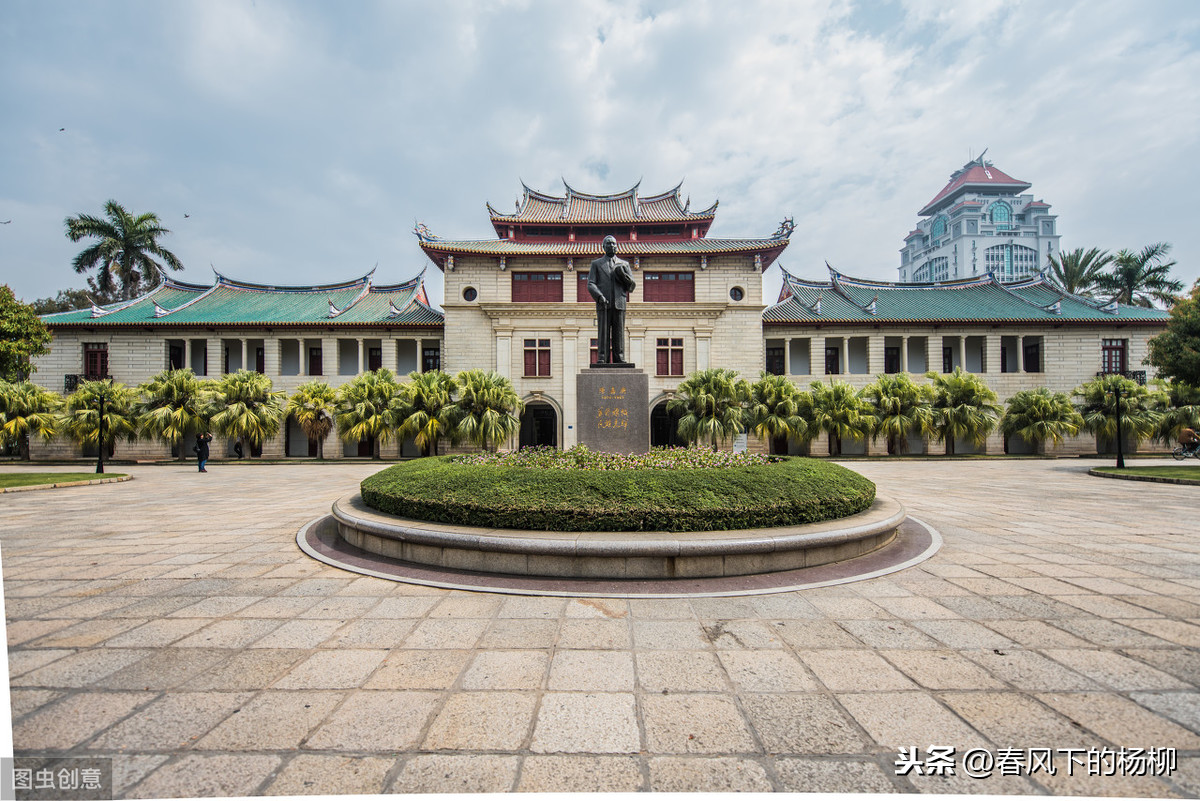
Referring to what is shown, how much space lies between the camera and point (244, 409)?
926 inches

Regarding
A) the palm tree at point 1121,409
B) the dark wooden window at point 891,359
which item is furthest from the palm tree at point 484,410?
the palm tree at point 1121,409

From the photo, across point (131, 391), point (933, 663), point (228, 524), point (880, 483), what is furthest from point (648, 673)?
point (131, 391)

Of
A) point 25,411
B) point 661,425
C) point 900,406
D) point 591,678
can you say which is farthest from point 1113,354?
point 25,411

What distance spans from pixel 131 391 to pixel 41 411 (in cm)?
418

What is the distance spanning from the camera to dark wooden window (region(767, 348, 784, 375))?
3028 cm

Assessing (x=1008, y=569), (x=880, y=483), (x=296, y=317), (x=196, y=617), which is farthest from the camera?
(x=296, y=317)

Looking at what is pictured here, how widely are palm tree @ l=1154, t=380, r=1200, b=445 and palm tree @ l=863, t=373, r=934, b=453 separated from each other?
11.0 metres

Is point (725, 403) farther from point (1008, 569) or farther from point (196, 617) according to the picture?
point (196, 617)

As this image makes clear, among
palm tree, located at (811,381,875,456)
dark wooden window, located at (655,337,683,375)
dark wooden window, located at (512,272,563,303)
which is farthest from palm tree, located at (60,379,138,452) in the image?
palm tree, located at (811,381,875,456)

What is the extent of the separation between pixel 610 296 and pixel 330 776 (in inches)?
337

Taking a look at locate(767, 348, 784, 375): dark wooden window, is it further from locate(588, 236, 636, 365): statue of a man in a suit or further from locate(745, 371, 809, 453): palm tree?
locate(588, 236, 636, 365): statue of a man in a suit

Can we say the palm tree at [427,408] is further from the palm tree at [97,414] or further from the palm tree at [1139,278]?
the palm tree at [1139,278]

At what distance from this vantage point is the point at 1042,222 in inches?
3469

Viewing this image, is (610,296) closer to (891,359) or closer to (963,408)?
(963,408)
